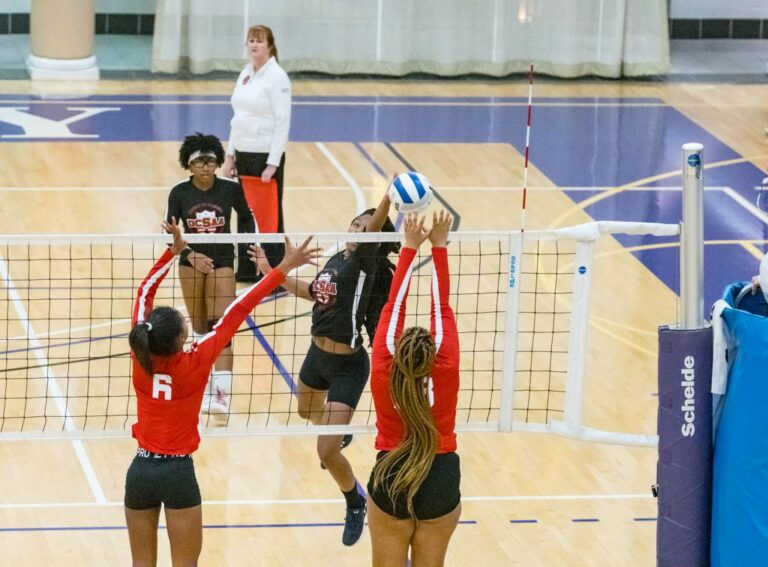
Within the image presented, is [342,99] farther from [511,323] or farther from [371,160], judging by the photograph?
[511,323]

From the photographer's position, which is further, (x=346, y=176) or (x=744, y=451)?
(x=346, y=176)

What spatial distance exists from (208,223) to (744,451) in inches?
205

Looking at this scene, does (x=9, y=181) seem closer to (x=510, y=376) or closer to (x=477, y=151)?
(x=477, y=151)

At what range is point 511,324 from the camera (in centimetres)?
749

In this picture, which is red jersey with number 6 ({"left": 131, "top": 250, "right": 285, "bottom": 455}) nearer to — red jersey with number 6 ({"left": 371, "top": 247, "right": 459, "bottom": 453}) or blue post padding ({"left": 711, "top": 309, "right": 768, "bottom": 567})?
red jersey with number 6 ({"left": 371, "top": 247, "right": 459, "bottom": 453})

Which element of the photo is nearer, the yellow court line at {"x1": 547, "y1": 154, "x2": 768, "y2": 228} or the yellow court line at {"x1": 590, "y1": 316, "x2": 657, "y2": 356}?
the yellow court line at {"x1": 590, "y1": 316, "x2": 657, "y2": 356}

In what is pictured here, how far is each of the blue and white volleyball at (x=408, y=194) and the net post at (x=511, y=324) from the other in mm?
515

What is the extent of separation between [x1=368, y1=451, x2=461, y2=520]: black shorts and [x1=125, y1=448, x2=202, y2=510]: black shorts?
36.4 inches

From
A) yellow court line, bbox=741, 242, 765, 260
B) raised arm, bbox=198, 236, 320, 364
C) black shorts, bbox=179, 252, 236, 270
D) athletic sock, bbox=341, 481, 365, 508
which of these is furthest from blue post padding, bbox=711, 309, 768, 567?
yellow court line, bbox=741, 242, 765, 260

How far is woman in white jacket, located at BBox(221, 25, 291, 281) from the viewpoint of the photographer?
11102 millimetres

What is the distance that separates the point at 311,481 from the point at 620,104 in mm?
11181

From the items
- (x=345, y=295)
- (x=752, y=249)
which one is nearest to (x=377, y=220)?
(x=345, y=295)

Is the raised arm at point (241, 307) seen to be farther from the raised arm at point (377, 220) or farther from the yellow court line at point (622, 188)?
the yellow court line at point (622, 188)

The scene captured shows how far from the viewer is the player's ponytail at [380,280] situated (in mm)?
7742
